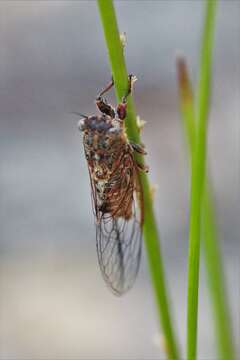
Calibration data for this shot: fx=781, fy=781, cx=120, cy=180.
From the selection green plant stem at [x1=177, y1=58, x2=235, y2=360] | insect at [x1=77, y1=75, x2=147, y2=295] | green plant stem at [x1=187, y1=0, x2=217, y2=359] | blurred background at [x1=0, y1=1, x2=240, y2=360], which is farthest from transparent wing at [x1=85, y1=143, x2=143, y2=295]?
blurred background at [x1=0, y1=1, x2=240, y2=360]

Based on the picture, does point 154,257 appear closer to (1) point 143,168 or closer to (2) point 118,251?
(1) point 143,168

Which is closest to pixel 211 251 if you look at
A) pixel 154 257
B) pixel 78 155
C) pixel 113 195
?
pixel 154 257

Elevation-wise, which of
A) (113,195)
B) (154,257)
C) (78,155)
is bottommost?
(154,257)

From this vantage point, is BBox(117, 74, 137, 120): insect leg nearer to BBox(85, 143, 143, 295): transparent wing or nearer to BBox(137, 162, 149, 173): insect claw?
BBox(137, 162, 149, 173): insect claw

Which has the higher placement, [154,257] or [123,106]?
[123,106]

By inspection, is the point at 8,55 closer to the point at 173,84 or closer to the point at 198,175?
the point at 173,84

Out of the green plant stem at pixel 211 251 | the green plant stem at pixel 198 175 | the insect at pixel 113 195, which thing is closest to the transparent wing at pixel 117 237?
the insect at pixel 113 195

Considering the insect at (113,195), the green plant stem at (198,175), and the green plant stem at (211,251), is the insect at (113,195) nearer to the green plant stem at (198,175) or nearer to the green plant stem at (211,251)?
the green plant stem at (211,251)

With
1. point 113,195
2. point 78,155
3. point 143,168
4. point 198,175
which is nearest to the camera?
point 198,175
